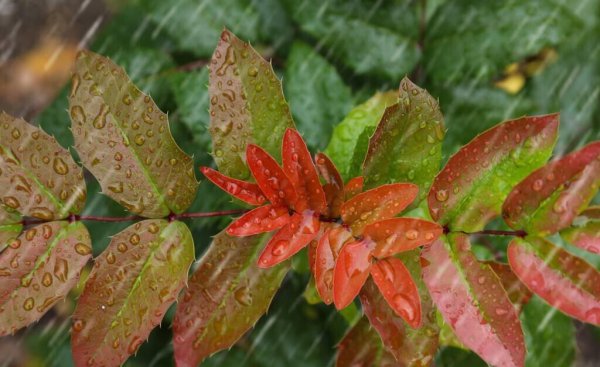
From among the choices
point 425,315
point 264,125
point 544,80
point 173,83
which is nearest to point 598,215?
point 425,315

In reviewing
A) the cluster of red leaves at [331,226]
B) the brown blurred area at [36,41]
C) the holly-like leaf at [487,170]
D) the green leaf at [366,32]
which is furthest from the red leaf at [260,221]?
the brown blurred area at [36,41]

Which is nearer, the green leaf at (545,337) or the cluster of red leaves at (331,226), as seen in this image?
the cluster of red leaves at (331,226)

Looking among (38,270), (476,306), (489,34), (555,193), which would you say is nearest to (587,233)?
(555,193)

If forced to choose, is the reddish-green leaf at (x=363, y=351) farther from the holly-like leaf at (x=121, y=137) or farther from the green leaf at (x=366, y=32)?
the green leaf at (x=366, y=32)

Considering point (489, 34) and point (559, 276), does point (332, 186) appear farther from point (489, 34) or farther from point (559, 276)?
point (489, 34)

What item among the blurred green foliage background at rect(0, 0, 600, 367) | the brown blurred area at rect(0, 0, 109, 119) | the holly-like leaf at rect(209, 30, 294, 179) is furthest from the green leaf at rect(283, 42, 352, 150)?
the brown blurred area at rect(0, 0, 109, 119)

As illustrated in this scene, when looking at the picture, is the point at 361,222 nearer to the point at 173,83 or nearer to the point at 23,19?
the point at 173,83
